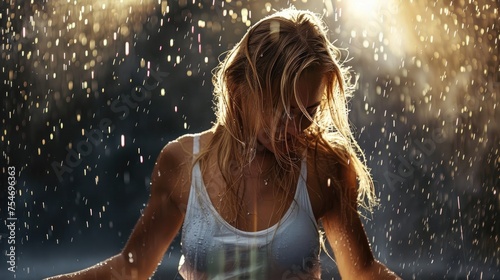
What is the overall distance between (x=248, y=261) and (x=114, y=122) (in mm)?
4024

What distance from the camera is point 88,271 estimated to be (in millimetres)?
1112

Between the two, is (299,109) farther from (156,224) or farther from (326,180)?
(156,224)

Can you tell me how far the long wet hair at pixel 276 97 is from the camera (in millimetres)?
1088

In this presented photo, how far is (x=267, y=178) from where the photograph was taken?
117 centimetres

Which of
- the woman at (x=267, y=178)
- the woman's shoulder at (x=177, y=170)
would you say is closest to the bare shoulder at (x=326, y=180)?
the woman at (x=267, y=178)

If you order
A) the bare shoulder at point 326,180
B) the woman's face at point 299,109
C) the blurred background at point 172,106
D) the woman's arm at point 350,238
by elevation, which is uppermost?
the woman's face at point 299,109

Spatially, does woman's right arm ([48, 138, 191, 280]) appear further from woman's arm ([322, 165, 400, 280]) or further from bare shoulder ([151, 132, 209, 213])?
woman's arm ([322, 165, 400, 280])

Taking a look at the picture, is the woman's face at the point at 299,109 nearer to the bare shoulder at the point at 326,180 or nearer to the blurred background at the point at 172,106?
the bare shoulder at the point at 326,180

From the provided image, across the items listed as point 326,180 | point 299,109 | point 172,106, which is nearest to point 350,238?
point 326,180

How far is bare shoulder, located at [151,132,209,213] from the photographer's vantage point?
1.15 meters

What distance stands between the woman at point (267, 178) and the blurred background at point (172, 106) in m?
3.37

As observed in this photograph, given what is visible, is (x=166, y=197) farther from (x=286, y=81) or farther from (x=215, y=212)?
(x=286, y=81)

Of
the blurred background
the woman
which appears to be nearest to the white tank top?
the woman

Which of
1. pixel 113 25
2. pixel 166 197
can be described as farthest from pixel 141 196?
pixel 166 197
